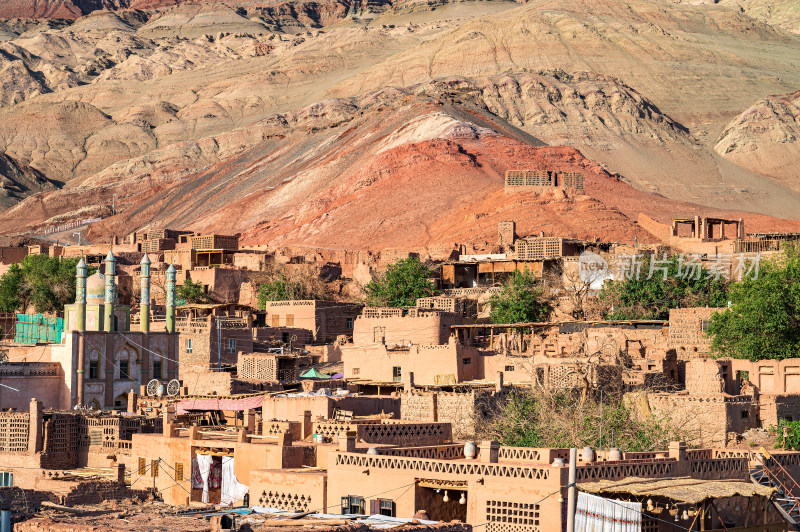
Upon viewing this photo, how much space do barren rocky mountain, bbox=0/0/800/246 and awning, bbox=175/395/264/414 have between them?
1455 inches

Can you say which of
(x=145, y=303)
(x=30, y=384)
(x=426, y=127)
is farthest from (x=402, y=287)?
(x=426, y=127)

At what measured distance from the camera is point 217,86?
165125 millimetres

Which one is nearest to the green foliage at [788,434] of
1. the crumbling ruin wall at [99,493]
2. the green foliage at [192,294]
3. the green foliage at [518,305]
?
the crumbling ruin wall at [99,493]

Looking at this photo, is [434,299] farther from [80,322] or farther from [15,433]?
[15,433]

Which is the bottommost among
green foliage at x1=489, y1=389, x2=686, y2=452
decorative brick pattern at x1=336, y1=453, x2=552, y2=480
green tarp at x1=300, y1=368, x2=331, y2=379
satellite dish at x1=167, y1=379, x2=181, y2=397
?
decorative brick pattern at x1=336, y1=453, x2=552, y2=480

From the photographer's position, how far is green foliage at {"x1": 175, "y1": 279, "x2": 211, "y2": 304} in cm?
6038

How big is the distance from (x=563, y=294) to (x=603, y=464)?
32.3 m

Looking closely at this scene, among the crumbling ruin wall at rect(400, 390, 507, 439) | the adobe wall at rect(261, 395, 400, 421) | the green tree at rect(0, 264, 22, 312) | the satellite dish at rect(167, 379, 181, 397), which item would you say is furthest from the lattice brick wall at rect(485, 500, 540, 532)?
the green tree at rect(0, 264, 22, 312)

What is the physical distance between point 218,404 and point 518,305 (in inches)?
707

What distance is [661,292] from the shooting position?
5184 cm

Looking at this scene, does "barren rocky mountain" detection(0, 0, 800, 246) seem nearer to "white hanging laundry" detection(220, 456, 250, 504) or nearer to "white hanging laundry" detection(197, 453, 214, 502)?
"white hanging laundry" detection(197, 453, 214, 502)

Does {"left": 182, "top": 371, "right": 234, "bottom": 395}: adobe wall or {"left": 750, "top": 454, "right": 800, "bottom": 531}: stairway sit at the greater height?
{"left": 182, "top": 371, "right": 234, "bottom": 395}: adobe wall

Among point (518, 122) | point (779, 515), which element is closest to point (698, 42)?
point (518, 122)

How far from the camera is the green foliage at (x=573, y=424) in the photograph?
31125 mm
